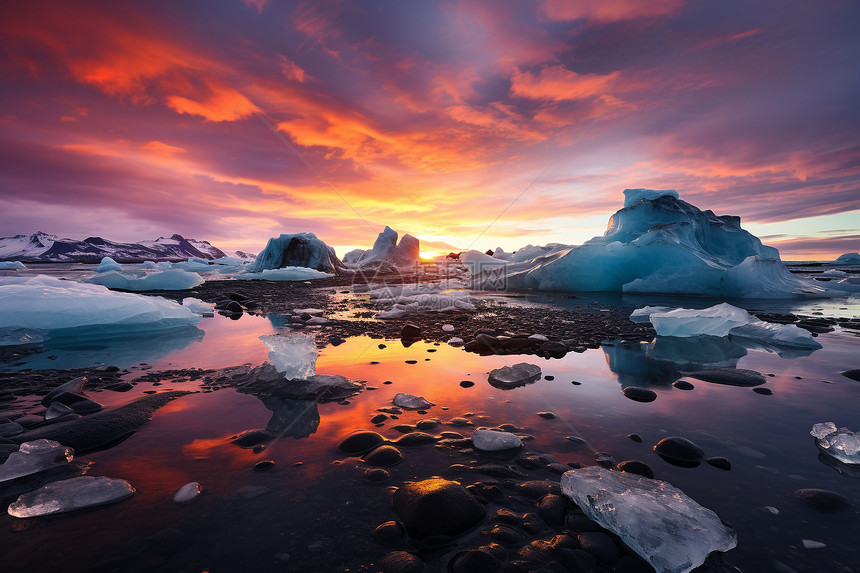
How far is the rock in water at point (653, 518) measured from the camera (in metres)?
1.41

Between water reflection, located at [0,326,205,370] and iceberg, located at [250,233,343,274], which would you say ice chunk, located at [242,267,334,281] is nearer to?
iceberg, located at [250,233,343,274]

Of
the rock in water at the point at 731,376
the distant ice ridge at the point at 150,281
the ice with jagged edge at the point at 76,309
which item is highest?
the distant ice ridge at the point at 150,281

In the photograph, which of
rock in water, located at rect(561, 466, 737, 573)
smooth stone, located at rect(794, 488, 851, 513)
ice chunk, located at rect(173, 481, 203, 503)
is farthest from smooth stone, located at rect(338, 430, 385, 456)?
smooth stone, located at rect(794, 488, 851, 513)

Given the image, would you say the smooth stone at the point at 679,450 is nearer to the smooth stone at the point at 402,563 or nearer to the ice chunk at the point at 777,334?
the smooth stone at the point at 402,563

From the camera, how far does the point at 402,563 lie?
1412 millimetres

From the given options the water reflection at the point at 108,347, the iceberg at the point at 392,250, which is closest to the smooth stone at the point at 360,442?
the water reflection at the point at 108,347

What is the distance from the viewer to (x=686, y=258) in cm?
1357

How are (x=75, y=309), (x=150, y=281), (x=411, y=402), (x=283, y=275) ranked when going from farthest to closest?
(x=283, y=275) < (x=150, y=281) < (x=75, y=309) < (x=411, y=402)

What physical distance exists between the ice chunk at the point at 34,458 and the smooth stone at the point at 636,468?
3527mm

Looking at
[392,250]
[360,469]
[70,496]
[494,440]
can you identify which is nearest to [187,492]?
[70,496]

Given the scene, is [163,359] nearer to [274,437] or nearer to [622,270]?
[274,437]

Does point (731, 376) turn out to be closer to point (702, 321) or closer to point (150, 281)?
point (702, 321)

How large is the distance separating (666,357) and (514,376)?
9.03 ft

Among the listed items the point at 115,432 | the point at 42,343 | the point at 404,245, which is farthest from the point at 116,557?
the point at 404,245
